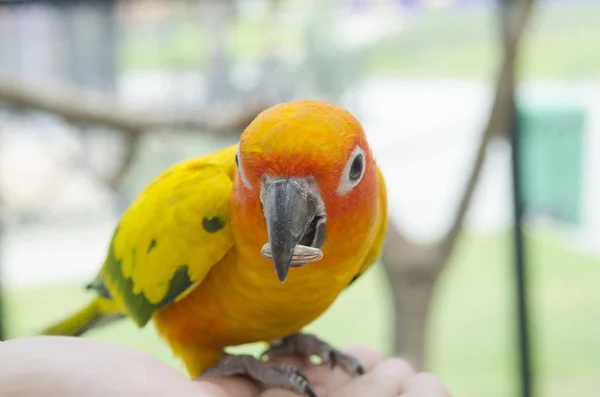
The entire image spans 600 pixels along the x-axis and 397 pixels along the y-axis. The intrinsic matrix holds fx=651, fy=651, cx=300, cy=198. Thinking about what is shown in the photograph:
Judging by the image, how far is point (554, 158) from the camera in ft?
6.71

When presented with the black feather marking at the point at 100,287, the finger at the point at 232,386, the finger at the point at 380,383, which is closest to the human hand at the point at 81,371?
the finger at the point at 232,386

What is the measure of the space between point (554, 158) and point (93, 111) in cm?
139

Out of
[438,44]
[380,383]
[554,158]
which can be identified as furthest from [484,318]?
[380,383]

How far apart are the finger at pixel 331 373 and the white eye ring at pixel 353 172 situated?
1.04 ft

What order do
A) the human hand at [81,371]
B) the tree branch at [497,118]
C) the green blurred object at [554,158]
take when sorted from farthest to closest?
the green blurred object at [554,158] < the tree branch at [497,118] < the human hand at [81,371]

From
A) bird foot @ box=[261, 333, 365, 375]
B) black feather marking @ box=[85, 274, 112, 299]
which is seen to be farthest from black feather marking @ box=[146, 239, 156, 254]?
bird foot @ box=[261, 333, 365, 375]

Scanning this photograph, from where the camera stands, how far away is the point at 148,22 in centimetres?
210

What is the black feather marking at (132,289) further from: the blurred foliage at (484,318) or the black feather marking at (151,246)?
the blurred foliage at (484,318)

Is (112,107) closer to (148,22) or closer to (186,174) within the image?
(148,22)

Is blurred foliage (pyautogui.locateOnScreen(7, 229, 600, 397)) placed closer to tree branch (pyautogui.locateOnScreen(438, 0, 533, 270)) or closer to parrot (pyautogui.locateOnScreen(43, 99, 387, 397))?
→ tree branch (pyautogui.locateOnScreen(438, 0, 533, 270))

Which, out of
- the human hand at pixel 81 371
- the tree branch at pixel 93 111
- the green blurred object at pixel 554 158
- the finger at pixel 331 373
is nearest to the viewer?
the human hand at pixel 81 371

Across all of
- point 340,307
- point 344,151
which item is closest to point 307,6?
point 340,307

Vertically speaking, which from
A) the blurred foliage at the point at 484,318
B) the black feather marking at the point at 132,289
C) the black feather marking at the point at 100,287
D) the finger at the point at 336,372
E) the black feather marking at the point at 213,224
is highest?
the black feather marking at the point at 213,224

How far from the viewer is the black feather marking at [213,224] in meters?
0.78
